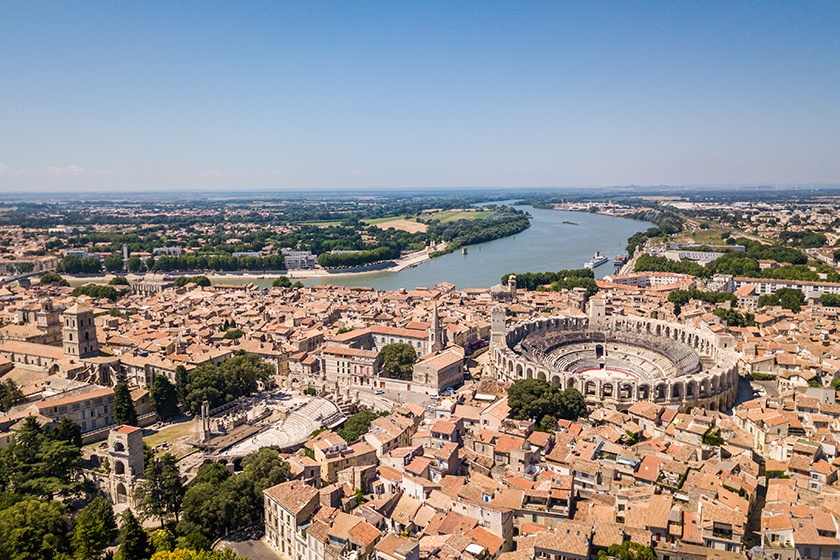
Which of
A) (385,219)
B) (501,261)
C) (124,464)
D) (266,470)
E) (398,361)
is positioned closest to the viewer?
(266,470)

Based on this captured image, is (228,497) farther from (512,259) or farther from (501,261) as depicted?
(512,259)

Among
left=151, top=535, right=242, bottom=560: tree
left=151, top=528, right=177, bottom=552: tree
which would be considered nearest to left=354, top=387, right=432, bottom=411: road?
left=151, top=528, right=177, bottom=552: tree

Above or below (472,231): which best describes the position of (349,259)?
below

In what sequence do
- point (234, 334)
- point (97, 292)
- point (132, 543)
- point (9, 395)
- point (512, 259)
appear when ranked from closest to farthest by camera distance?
point (132, 543) < point (9, 395) < point (234, 334) < point (97, 292) < point (512, 259)

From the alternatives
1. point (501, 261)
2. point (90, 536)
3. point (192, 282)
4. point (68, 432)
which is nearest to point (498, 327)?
point (68, 432)

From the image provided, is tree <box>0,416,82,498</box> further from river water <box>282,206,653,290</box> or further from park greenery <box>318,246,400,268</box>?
park greenery <box>318,246,400,268</box>

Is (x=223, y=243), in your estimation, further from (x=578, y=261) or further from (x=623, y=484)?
(x=623, y=484)

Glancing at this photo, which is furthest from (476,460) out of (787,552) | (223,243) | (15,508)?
(223,243)
